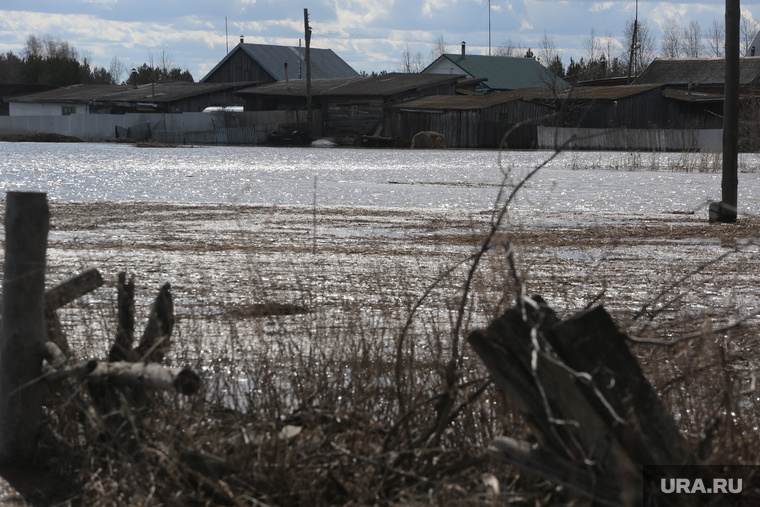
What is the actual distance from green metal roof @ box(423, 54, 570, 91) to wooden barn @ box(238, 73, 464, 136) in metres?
11.2

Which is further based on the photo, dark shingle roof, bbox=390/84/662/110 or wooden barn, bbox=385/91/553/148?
wooden barn, bbox=385/91/553/148

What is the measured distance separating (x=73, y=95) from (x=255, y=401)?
65.2 metres

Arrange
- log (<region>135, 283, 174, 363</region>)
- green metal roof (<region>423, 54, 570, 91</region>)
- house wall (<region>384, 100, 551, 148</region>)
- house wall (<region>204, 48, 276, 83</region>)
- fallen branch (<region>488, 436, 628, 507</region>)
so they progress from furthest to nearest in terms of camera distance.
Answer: house wall (<region>204, 48, 276, 83</region>) → green metal roof (<region>423, 54, 570, 91</region>) → house wall (<region>384, 100, 551, 148</region>) → log (<region>135, 283, 174, 363</region>) → fallen branch (<region>488, 436, 628, 507</region>)

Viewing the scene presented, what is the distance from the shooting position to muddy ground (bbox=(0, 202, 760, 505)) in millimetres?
5109

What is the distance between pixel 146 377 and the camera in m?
2.98

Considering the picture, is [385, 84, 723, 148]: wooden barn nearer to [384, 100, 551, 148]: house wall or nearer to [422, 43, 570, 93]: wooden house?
[384, 100, 551, 148]: house wall

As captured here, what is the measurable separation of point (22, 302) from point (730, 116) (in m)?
10.4

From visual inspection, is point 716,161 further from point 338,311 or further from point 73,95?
point 73,95

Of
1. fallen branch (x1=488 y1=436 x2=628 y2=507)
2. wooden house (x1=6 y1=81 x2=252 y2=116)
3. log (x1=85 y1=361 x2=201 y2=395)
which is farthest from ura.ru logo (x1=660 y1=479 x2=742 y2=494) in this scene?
wooden house (x1=6 y1=81 x2=252 y2=116)

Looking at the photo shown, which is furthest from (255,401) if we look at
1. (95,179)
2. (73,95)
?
(73,95)

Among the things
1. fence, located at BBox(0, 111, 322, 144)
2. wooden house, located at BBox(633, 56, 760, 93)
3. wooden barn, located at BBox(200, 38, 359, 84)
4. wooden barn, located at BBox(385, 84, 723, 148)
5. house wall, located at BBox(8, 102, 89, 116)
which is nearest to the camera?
wooden barn, located at BBox(385, 84, 723, 148)

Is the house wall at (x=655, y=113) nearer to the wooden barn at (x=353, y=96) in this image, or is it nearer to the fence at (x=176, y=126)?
the wooden barn at (x=353, y=96)

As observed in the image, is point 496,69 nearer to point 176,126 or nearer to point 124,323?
point 176,126

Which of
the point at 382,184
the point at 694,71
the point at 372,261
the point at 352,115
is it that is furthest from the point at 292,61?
the point at 372,261
